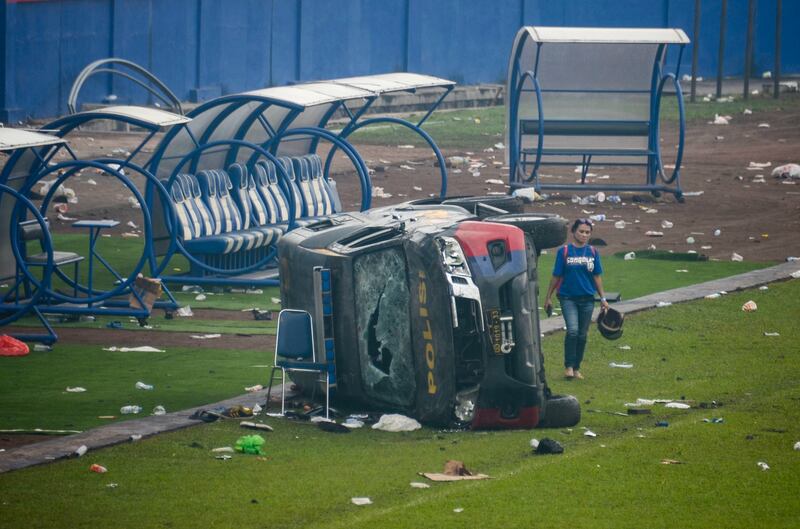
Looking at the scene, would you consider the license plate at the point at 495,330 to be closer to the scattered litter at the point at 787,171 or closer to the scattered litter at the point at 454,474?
the scattered litter at the point at 454,474

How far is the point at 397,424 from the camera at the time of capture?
29.7 feet

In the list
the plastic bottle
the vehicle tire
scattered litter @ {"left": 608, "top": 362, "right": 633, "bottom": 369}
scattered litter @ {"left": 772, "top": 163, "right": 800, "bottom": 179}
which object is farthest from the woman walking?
scattered litter @ {"left": 772, "top": 163, "right": 800, "bottom": 179}

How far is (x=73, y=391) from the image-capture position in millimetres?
10180

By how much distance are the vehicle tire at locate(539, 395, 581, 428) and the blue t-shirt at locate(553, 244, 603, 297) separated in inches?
66.7

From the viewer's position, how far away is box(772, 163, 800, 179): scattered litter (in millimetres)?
23906

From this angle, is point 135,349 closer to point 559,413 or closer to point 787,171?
point 559,413

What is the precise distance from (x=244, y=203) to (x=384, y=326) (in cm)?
737

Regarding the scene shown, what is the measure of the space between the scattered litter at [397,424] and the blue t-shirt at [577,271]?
211 cm

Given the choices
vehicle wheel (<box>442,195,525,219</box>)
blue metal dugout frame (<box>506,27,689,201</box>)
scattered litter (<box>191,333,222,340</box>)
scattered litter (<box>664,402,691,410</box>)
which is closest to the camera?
scattered litter (<box>664,402,691,410</box>)

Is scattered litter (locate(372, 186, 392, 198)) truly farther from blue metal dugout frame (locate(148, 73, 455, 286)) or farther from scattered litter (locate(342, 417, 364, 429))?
scattered litter (locate(342, 417, 364, 429))

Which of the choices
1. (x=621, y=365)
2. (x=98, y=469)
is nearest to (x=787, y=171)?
(x=621, y=365)

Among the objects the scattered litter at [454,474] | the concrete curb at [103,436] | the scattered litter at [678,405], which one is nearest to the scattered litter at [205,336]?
the concrete curb at [103,436]

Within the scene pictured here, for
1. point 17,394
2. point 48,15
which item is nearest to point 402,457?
point 17,394

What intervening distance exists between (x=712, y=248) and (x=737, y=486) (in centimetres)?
A: 1021
